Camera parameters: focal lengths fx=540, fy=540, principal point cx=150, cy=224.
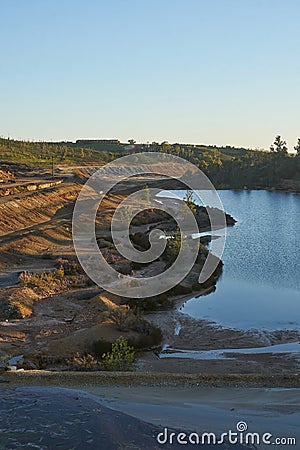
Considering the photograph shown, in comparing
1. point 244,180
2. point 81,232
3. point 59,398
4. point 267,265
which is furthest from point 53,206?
point 244,180

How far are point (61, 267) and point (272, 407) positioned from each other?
20439 mm

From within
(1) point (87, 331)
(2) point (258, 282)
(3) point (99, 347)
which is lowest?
(2) point (258, 282)

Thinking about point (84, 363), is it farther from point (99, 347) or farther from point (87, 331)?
point (87, 331)

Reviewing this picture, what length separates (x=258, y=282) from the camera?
32812 millimetres

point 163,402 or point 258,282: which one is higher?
point 163,402

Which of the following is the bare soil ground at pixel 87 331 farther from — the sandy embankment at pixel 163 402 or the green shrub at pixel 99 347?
the sandy embankment at pixel 163 402

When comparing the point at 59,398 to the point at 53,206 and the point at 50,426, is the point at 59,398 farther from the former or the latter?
the point at 53,206

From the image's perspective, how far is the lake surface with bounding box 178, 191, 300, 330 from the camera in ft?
83.6

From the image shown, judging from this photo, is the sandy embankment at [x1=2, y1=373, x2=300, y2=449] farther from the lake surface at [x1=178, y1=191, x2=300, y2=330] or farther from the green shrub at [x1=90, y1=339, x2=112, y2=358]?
the lake surface at [x1=178, y1=191, x2=300, y2=330]

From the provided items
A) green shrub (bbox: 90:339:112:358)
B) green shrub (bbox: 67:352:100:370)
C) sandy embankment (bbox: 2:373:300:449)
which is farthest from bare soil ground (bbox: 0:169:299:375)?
sandy embankment (bbox: 2:373:300:449)

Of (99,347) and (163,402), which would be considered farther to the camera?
(99,347)

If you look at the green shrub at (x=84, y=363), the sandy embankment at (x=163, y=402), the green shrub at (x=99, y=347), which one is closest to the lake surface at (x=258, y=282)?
the green shrub at (x=99, y=347)

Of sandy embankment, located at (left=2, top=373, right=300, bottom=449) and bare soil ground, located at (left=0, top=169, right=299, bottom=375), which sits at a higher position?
sandy embankment, located at (left=2, top=373, right=300, bottom=449)

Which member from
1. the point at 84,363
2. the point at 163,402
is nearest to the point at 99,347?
the point at 84,363
